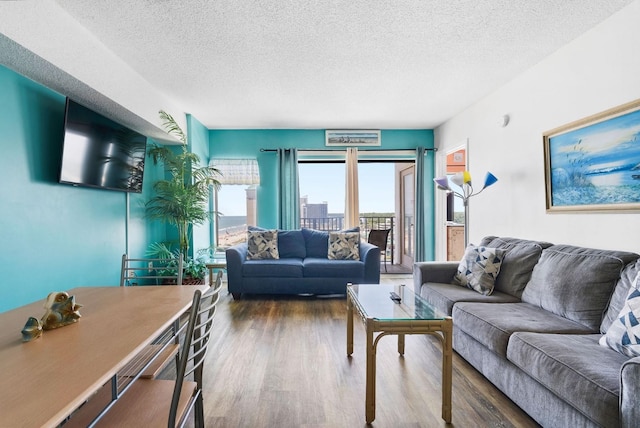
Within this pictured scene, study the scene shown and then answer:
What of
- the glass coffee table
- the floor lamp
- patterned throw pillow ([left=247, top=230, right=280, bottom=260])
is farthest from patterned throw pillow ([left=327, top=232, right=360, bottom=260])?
the glass coffee table

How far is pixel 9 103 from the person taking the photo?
2.20m

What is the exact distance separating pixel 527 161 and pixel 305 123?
3125 millimetres

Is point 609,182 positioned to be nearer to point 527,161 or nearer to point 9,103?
point 527,161

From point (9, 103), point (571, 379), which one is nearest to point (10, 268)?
point (9, 103)

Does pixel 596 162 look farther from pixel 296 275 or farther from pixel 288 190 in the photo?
pixel 288 190

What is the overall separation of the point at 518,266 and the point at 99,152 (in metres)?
3.92

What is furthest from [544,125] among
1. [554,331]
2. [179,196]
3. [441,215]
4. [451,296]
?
[179,196]

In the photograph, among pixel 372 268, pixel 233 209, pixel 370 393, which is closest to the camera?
pixel 370 393

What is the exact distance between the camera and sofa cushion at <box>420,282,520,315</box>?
2518 millimetres

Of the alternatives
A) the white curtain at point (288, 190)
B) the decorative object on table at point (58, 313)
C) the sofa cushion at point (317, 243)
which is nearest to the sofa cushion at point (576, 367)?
the decorative object on table at point (58, 313)

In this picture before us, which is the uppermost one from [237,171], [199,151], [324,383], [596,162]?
[199,151]

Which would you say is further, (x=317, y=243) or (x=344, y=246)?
(x=317, y=243)

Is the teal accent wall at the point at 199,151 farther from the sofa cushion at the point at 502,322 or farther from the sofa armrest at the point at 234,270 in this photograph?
the sofa cushion at the point at 502,322

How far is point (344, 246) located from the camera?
173 inches
